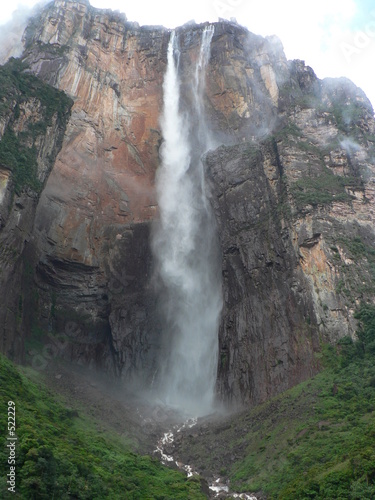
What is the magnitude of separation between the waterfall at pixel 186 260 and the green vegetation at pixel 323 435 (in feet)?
29.3

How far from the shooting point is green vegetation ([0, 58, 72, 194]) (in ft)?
113

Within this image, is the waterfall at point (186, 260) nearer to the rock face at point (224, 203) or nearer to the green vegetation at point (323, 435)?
the rock face at point (224, 203)

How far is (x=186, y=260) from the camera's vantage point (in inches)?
1748

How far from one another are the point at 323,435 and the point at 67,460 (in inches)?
497

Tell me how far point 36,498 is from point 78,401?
1650 cm

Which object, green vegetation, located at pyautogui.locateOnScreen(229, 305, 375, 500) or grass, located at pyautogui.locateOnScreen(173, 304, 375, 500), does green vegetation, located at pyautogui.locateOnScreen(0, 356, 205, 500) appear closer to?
grass, located at pyautogui.locateOnScreen(173, 304, 375, 500)

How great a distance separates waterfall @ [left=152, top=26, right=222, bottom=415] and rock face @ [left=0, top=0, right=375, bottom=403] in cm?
117

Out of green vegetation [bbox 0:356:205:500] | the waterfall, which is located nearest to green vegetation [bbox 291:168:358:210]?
the waterfall

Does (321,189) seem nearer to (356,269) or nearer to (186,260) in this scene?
(356,269)

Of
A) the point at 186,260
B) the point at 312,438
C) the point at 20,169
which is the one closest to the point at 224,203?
the point at 186,260

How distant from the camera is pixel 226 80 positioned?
54312 millimetres

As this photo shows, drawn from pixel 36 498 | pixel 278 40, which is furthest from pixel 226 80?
pixel 36 498

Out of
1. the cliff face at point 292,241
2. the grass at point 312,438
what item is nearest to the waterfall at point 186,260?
the cliff face at point 292,241

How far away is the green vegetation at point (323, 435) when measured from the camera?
17.2 m
